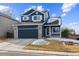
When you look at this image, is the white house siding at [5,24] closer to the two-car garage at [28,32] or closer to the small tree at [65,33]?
the two-car garage at [28,32]

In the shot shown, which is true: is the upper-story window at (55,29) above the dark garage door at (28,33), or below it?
above

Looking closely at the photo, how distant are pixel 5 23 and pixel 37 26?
1.53 ft

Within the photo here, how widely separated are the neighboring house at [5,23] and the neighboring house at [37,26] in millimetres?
78

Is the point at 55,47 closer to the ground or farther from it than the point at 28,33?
closer to the ground

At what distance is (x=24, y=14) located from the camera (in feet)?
13.2

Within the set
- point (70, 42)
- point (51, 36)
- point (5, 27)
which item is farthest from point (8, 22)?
point (70, 42)

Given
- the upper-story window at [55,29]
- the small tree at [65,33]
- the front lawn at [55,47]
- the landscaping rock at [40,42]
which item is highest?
the upper-story window at [55,29]

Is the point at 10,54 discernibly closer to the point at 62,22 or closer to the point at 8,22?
the point at 8,22

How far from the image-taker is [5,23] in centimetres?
403

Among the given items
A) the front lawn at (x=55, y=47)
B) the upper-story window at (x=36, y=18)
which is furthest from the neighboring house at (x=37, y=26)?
the front lawn at (x=55, y=47)

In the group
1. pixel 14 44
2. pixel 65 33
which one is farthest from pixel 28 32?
pixel 65 33

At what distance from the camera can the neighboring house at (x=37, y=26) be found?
159 inches

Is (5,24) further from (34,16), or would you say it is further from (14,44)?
(34,16)

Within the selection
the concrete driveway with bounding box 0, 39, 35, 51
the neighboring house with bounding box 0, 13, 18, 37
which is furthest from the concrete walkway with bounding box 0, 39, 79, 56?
the neighboring house with bounding box 0, 13, 18, 37
